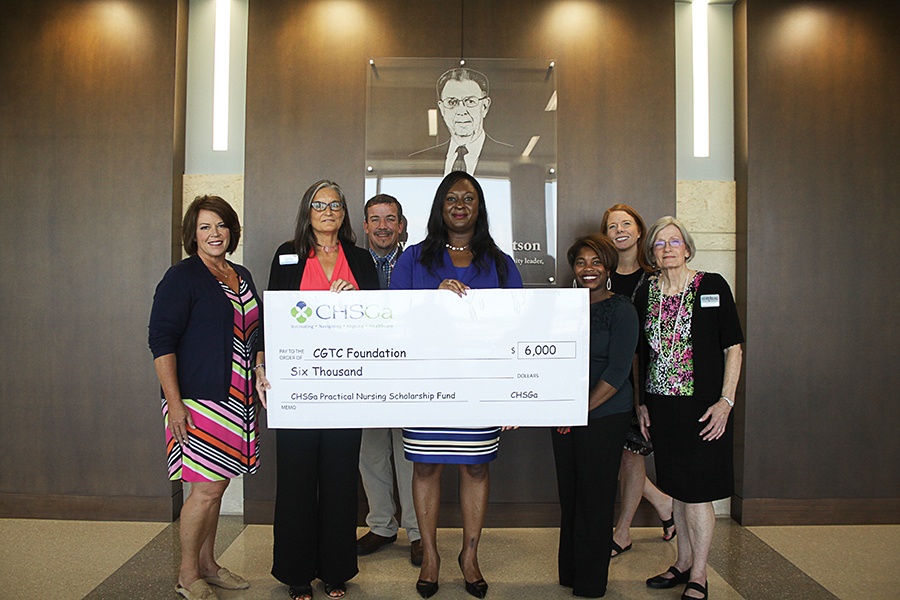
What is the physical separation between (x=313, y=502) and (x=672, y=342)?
1.71 meters

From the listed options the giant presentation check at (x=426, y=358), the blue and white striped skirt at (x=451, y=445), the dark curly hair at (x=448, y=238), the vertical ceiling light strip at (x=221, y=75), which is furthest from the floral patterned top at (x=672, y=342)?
the vertical ceiling light strip at (x=221, y=75)

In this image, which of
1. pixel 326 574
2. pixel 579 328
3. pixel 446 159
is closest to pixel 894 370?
pixel 579 328

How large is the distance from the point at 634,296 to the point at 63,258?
339 cm

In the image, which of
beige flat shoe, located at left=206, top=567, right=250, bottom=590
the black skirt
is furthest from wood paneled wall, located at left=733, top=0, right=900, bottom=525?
beige flat shoe, located at left=206, top=567, right=250, bottom=590

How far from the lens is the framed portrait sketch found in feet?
11.7

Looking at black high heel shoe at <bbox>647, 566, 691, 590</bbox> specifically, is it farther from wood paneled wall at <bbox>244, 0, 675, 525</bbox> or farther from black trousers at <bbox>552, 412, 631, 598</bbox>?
wood paneled wall at <bbox>244, 0, 675, 525</bbox>

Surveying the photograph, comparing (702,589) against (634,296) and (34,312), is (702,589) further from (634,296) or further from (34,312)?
(34,312)

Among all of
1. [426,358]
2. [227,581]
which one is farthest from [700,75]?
[227,581]

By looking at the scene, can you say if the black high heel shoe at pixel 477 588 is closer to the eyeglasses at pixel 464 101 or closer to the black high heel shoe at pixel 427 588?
the black high heel shoe at pixel 427 588

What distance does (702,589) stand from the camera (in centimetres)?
251

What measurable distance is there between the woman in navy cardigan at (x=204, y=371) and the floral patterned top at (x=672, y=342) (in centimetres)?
176

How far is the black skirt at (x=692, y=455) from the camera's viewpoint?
96.7 inches

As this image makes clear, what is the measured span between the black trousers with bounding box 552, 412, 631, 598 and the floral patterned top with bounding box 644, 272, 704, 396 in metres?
0.24

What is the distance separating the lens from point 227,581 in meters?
2.66
